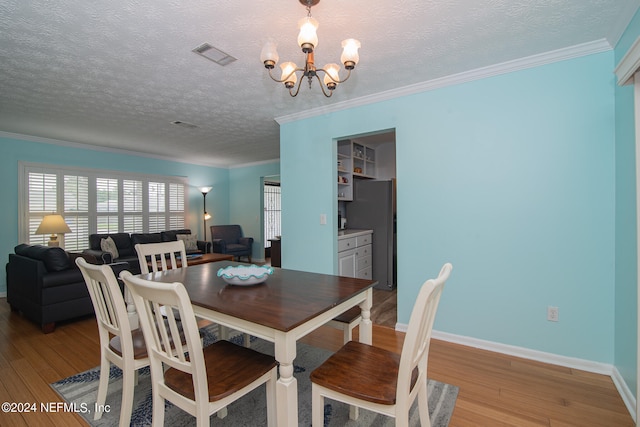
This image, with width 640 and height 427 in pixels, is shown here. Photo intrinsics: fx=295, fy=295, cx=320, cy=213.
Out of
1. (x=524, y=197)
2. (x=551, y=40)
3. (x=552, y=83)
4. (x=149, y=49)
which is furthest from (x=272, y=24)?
(x=524, y=197)

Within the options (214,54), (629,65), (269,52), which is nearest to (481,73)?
(629,65)

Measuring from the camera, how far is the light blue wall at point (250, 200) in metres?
7.05

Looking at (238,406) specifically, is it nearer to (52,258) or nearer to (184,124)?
(52,258)

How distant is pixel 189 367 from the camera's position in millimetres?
1217

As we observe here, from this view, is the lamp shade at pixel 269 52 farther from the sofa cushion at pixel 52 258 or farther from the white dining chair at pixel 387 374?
the sofa cushion at pixel 52 258

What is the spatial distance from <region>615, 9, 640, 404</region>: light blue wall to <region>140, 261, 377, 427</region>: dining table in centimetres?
A: 157

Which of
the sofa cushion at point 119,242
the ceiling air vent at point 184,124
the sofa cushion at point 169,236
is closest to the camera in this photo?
the ceiling air vent at point 184,124

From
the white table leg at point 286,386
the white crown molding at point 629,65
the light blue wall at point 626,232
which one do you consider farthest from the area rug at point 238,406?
the white crown molding at point 629,65

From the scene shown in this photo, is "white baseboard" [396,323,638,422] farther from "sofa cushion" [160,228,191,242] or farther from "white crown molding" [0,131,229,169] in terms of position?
"white crown molding" [0,131,229,169]

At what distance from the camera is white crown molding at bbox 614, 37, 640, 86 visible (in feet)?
4.82

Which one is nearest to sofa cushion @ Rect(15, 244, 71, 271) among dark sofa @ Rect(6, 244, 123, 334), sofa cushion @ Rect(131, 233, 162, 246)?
dark sofa @ Rect(6, 244, 123, 334)

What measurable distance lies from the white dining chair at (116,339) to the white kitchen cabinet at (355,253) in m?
2.35

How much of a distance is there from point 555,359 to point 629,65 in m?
2.03

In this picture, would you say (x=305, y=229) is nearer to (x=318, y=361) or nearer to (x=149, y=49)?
(x=318, y=361)
